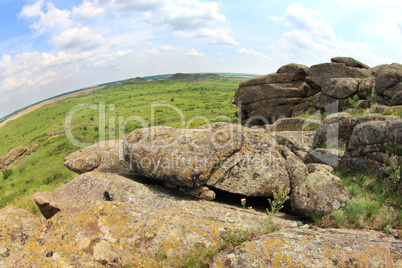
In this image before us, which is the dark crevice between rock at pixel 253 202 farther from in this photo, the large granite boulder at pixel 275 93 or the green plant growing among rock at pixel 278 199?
the large granite boulder at pixel 275 93

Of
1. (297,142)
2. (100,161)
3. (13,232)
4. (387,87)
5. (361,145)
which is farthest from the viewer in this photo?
(387,87)

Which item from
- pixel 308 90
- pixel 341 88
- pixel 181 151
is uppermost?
pixel 308 90

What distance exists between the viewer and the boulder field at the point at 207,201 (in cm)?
500

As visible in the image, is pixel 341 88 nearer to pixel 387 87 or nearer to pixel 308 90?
pixel 387 87

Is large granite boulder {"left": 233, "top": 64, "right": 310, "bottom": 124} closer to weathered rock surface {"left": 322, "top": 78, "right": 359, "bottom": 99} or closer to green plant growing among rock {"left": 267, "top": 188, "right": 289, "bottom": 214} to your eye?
weathered rock surface {"left": 322, "top": 78, "right": 359, "bottom": 99}

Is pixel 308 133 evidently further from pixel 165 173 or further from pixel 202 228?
pixel 202 228

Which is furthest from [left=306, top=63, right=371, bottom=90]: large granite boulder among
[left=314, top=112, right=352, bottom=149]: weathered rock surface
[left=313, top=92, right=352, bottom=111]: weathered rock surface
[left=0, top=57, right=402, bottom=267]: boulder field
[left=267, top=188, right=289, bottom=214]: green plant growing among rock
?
[left=267, top=188, right=289, bottom=214]: green plant growing among rock

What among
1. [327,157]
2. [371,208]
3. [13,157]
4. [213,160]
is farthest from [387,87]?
[13,157]

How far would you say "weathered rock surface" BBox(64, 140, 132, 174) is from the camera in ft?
36.3

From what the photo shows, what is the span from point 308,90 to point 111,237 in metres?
26.7

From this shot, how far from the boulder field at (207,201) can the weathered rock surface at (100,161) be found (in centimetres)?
5

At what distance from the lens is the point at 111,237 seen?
217 inches

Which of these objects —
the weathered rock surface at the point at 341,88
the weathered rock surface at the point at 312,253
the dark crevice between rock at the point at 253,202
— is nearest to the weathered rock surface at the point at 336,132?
the dark crevice between rock at the point at 253,202

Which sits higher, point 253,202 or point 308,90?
point 308,90
